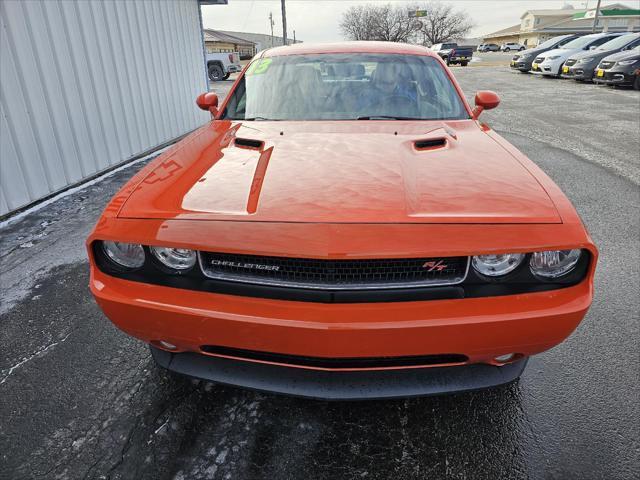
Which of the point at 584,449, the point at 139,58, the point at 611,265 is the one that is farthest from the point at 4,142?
the point at 611,265

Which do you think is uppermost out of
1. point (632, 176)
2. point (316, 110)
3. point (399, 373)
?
point (316, 110)

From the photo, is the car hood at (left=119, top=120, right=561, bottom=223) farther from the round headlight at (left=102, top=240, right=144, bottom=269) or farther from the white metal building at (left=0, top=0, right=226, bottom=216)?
the white metal building at (left=0, top=0, right=226, bottom=216)

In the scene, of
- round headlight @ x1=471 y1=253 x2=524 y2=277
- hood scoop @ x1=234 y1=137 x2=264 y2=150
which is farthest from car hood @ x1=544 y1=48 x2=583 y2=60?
round headlight @ x1=471 y1=253 x2=524 y2=277

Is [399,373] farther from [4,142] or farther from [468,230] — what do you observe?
[4,142]

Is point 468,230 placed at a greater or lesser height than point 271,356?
greater

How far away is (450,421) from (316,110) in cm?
184

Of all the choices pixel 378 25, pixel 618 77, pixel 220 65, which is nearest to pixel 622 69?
pixel 618 77

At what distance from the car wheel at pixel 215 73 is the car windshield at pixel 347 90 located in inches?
827

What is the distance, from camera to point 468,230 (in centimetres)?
136

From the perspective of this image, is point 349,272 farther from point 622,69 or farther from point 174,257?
point 622,69

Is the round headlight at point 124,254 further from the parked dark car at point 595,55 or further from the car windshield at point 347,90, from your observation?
the parked dark car at point 595,55

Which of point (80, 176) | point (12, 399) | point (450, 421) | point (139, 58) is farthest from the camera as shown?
point (139, 58)

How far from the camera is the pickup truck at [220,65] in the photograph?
21766 mm

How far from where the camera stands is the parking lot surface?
5.26 ft
